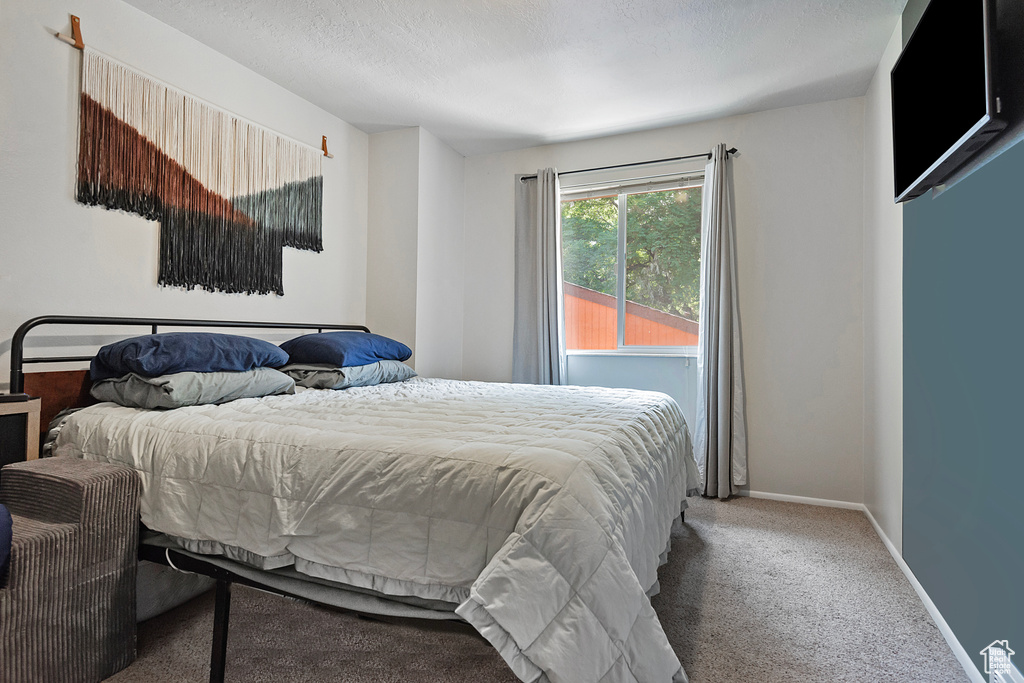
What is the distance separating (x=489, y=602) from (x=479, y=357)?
327 centimetres

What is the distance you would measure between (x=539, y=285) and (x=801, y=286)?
1.76m

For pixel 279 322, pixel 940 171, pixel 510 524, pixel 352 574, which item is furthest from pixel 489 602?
pixel 279 322

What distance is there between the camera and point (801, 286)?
341cm

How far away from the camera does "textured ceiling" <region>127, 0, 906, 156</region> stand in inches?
96.5

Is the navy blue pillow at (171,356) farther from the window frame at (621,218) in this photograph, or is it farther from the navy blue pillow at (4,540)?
the window frame at (621,218)

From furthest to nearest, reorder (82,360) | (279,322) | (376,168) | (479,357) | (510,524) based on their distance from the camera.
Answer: (479,357)
(376,168)
(279,322)
(82,360)
(510,524)

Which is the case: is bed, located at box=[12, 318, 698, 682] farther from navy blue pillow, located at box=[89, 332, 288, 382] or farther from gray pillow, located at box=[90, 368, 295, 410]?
navy blue pillow, located at box=[89, 332, 288, 382]

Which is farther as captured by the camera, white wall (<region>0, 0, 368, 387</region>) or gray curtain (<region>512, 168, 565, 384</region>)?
gray curtain (<region>512, 168, 565, 384</region>)

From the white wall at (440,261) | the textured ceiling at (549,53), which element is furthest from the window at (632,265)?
the white wall at (440,261)

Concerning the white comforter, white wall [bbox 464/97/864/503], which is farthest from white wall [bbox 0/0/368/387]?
white wall [bbox 464/97/864/503]

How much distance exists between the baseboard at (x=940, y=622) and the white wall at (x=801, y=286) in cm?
75

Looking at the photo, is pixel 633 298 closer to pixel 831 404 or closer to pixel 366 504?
pixel 831 404

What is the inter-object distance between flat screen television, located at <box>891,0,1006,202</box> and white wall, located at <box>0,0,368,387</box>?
126 inches

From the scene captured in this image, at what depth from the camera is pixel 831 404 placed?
3.33 metres
